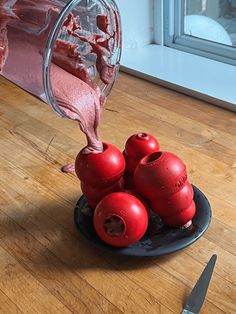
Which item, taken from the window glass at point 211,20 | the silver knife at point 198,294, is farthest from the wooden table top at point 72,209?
the window glass at point 211,20

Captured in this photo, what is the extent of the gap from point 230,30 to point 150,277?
0.79m

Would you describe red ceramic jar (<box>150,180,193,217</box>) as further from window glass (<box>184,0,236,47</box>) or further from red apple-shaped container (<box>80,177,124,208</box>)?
window glass (<box>184,0,236,47</box>)

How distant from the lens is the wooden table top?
2.12 feet

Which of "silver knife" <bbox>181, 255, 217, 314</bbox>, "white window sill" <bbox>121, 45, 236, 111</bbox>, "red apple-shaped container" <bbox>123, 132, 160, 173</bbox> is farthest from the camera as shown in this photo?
"white window sill" <bbox>121, 45, 236, 111</bbox>

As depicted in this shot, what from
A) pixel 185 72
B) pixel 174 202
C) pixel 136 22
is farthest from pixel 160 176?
pixel 136 22

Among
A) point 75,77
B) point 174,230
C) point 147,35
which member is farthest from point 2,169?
point 147,35

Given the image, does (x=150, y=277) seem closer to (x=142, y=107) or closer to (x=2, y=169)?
(x=2, y=169)

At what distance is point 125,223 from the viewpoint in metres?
0.65

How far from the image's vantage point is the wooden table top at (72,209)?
65 centimetres

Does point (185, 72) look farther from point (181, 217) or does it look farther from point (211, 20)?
point (181, 217)

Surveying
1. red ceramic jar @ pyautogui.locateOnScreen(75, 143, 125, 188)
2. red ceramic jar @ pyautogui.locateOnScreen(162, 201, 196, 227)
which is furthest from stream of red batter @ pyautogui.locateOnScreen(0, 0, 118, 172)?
red ceramic jar @ pyautogui.locateOnScreen(162, 201, 196, 227)

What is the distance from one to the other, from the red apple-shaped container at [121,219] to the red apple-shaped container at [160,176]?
0.07ft

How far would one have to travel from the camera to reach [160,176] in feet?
2.17

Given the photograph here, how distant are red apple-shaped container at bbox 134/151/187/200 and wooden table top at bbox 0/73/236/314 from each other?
99 millimetres
